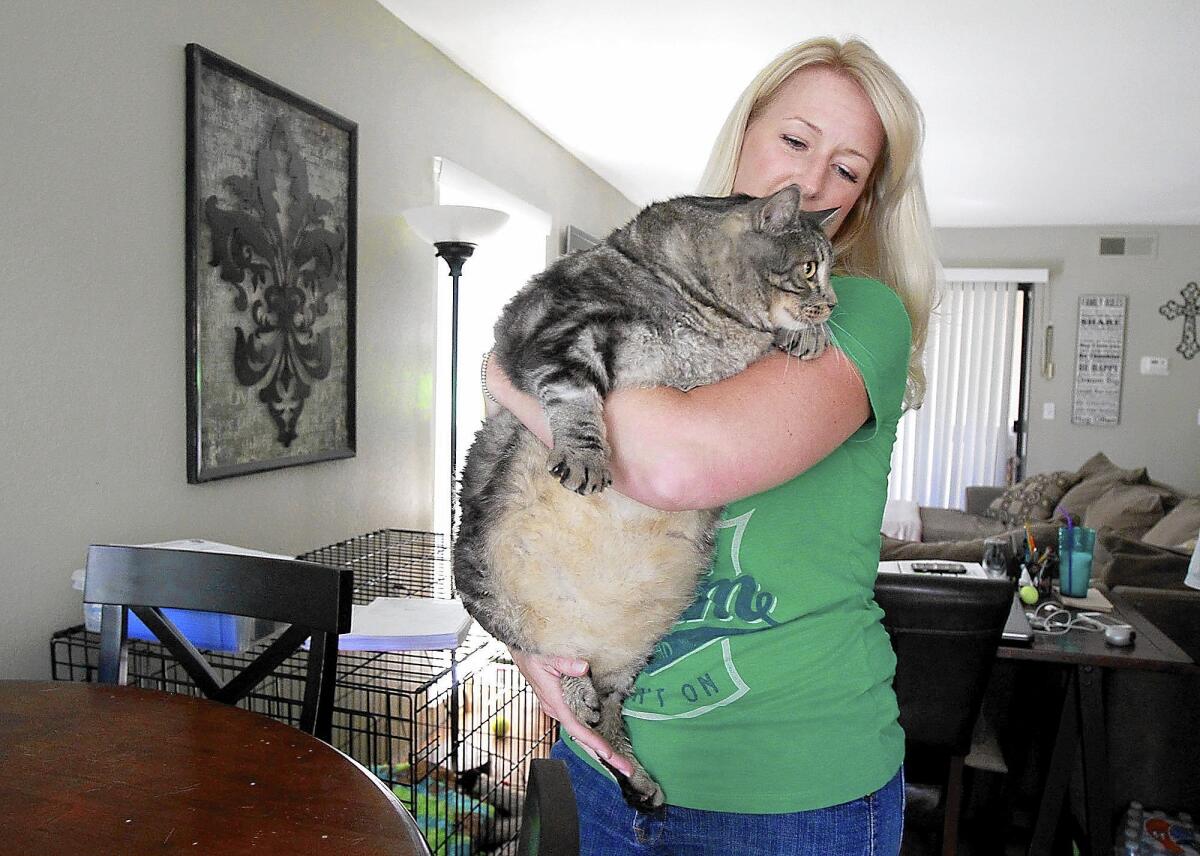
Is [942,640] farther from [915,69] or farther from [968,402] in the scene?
[968,402]

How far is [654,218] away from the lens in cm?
109

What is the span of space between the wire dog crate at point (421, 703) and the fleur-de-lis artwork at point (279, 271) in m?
0.51

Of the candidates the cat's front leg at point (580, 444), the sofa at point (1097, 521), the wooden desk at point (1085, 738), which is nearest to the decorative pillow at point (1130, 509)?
the sofa at point (1097, 521)

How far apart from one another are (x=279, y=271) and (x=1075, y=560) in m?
2.45

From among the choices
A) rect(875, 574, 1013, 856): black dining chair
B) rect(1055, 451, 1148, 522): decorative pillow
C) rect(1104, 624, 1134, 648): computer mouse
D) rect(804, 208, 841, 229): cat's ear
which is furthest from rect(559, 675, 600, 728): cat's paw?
rect(1055, 451, 1148, 522): decorative pillow

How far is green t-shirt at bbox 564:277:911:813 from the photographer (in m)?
0.91

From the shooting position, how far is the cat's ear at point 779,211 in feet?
3.12

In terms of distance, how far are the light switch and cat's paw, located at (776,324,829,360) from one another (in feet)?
22.2

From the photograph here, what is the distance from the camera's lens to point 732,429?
0.83 metres

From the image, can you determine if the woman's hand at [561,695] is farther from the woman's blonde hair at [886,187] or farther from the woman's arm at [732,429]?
the woman's blonde hair at [886,187]

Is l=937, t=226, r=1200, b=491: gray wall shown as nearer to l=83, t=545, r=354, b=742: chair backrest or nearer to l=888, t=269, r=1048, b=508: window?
l=888, t=269, r=1048, b=508: window

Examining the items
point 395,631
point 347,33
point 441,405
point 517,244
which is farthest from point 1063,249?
point 395,631

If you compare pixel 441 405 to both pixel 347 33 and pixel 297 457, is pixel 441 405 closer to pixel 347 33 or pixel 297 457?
pixel 297 457

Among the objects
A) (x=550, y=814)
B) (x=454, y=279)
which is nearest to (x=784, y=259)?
(x=550, y=814)
